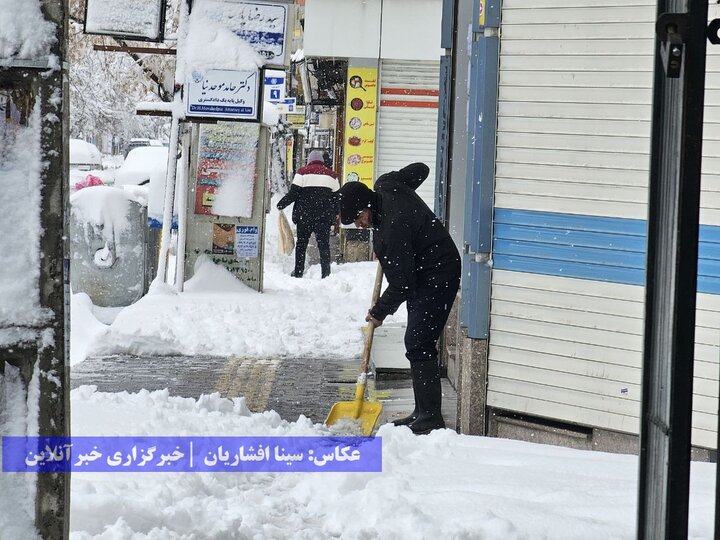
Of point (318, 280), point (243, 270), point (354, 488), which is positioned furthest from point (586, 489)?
point (318, 280)

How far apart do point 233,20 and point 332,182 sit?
14.3 ft

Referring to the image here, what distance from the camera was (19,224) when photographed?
8.29ft

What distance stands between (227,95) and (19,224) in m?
9.87

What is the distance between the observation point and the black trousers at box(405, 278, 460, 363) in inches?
275

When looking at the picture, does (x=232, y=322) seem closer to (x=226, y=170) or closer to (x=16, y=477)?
(x=226, y=170)

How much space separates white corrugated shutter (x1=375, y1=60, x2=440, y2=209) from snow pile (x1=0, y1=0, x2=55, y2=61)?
17587mm

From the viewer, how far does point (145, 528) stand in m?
4.12

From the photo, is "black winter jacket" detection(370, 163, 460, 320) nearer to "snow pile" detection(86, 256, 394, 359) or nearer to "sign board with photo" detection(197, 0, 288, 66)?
"snow pile" detection(86, 256, 394, 359)

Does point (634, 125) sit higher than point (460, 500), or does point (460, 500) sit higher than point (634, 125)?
point (634, 125)

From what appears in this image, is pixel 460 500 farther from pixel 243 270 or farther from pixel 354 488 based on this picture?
pixel 243 270

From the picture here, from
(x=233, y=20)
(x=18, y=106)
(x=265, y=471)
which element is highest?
(x=233, y=20)

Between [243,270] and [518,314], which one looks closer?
[518,314]

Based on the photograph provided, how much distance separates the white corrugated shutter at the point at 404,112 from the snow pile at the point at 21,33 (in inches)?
692

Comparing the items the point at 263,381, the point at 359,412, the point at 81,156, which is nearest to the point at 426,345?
the point at 359,412
